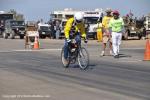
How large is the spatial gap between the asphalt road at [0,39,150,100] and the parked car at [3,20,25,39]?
31880 mm

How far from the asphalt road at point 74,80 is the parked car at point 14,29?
105ft

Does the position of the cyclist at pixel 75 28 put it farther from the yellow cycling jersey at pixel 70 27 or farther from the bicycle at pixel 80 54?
the bicycle at pixel 80 54

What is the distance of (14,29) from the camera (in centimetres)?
5325

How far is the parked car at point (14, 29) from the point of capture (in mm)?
52781

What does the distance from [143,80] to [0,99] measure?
467 centimetres

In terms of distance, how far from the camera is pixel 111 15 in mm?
24234

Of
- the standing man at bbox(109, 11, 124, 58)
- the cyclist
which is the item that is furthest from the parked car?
the cyclist

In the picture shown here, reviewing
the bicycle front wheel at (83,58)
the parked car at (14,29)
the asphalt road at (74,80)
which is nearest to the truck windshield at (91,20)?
the parked car at (14,29)

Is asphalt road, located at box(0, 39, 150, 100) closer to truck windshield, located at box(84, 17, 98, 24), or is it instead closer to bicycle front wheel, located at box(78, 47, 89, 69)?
bicycle front wheel, located at box(78, 47, 89, 69)

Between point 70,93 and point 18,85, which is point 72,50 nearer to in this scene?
point 18,85

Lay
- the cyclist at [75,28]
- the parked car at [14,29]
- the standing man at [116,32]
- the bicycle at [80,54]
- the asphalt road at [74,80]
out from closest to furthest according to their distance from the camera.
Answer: the asphalt road at [74,80]
the cyclist at [75,28]
the bicycle at [80,54]
the standing man at [116,32]
the parked car at [14,29]

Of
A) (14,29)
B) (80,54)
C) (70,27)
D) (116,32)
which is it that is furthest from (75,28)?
(14,29)

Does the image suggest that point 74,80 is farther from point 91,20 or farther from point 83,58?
point 91,20

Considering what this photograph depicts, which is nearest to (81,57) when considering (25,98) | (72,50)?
(72,50)
